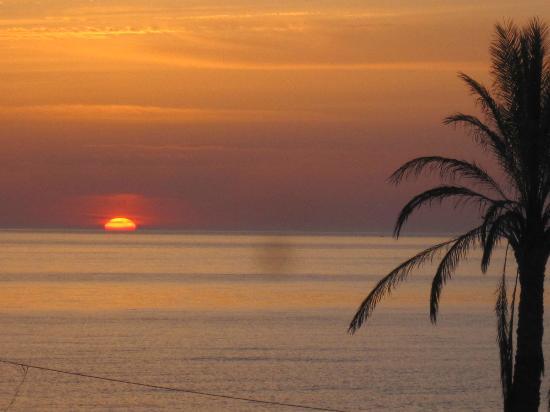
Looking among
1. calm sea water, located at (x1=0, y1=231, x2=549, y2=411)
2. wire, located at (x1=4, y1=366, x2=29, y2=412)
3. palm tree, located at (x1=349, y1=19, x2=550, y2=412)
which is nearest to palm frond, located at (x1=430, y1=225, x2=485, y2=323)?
palm tree, located at (x1=349, y1=19, x2=550, y2=412)

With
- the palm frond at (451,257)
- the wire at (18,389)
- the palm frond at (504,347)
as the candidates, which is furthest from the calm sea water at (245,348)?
the palm frond at (451,257)

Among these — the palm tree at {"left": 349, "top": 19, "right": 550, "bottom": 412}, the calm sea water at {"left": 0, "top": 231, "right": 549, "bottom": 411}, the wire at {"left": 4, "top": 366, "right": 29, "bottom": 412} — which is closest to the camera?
the palm tree at {"left": 349, "top": 19, "right": 550, "bottom": 412}

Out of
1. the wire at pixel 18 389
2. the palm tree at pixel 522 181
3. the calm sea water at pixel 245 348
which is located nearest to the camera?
the palm tree at pixel 522 181

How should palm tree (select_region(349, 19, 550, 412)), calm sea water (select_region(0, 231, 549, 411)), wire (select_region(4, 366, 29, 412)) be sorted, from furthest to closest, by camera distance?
calm sea water (select_region(0, 231, 549, 411)) → wire (select_region(4, 366, 29, 412)) → palm tree (select_region(349, 19, 550, 412))

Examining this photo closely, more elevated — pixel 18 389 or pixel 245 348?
pixel 245 348

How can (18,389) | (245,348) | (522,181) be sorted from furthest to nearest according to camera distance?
(245,348) < (18,389) < (522,181)

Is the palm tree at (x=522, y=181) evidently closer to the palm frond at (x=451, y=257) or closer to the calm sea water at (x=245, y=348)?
the palm frond at (x=451, y=257)

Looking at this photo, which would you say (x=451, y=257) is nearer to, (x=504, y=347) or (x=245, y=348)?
(x=504, y=347)

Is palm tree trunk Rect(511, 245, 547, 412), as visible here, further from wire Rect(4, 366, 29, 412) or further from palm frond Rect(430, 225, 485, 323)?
wire Rect(4, 366, 29, 412)

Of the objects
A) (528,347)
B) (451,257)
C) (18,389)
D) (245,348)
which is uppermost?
(245,348)

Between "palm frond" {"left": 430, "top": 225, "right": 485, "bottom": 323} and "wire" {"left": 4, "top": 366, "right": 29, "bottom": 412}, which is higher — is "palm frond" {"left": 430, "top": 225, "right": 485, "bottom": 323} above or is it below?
above

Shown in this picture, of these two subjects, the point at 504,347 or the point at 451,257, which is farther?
the point at 504,347

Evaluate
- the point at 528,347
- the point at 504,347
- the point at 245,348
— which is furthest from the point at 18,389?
the point at 528,347

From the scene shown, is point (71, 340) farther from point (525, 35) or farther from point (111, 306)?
point (525, 35)
